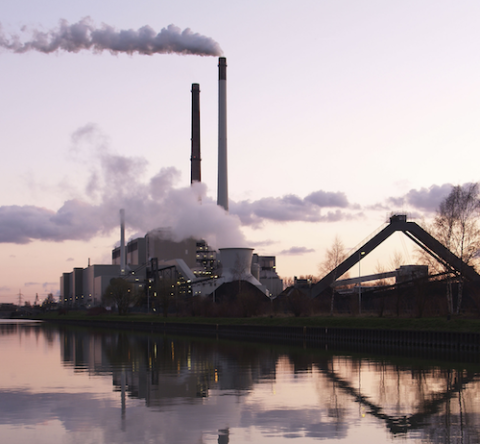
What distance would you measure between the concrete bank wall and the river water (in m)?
4.49

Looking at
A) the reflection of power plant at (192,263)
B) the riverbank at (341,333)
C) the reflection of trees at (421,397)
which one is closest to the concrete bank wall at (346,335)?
the riverbank at (341,333)

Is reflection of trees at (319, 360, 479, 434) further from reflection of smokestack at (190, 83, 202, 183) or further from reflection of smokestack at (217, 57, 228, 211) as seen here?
reflection of smokestack at (190, 83, 202, 183)

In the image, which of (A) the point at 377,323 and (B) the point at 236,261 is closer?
(A) the point at 377,323

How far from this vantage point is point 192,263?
431 feet

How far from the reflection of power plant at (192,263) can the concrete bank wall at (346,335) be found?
29.0m

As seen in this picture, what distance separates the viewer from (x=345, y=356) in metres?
32.2

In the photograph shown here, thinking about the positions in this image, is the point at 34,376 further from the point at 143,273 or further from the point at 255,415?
the point at 143,273

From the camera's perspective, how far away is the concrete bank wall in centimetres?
3481

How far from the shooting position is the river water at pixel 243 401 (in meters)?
13.0

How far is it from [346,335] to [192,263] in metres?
89.7

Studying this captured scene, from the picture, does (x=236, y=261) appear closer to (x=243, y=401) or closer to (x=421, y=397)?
(x=421, y=397)

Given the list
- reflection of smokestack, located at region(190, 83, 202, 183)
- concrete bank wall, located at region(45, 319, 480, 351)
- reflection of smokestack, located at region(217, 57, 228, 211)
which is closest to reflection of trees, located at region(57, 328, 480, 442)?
concrete bank wall, located at region(45, 319, 480, 351)

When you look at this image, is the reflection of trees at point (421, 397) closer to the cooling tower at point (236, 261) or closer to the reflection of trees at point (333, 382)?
the reflection of trees at point (333, 382)

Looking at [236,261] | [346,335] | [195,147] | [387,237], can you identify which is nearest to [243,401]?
[346,335]
